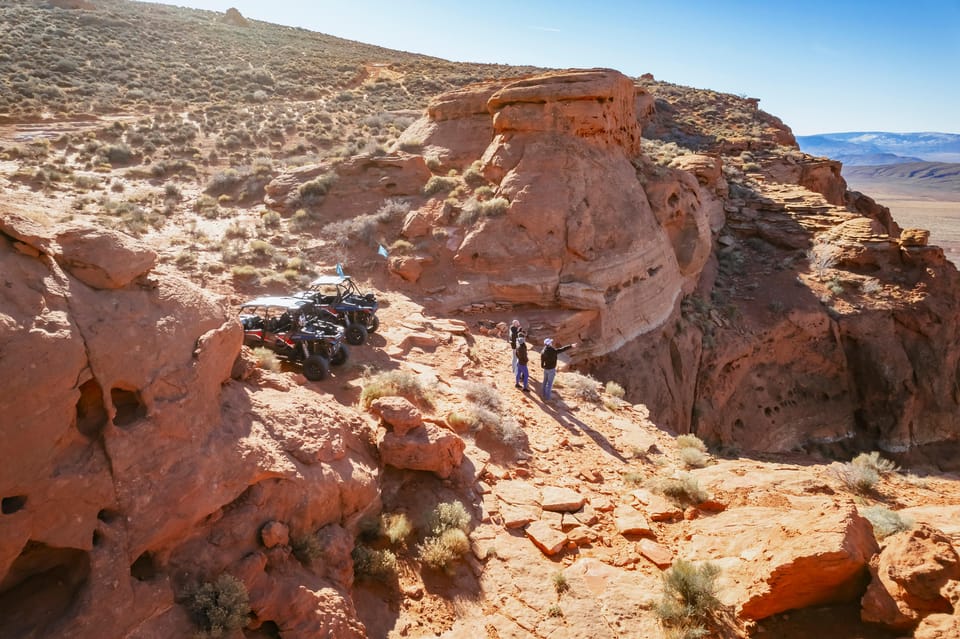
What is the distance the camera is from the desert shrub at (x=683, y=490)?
7.41 metres

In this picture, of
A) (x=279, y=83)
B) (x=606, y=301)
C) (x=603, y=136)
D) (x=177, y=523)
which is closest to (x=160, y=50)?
(x=279, y=83)

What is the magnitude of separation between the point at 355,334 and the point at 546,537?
632 centimetres

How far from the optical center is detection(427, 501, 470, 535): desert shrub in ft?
20.7

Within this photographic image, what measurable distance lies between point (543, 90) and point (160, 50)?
37766 millimetres

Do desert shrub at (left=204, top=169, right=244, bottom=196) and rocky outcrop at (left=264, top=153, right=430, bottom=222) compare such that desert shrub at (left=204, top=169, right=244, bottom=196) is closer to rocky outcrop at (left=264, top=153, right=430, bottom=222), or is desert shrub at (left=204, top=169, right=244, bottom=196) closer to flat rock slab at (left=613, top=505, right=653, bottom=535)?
rocky outcrop at (left=264, top=153, right=430, bottom=222)

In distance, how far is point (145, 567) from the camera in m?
4.39

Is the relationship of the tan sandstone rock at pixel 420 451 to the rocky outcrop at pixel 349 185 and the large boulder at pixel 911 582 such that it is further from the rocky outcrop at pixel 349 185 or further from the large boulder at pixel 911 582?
the rocky outcrop at pixel 349 185

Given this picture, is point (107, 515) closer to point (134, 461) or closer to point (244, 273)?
point (134, 461)

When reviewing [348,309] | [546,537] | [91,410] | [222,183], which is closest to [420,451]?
[546,537]

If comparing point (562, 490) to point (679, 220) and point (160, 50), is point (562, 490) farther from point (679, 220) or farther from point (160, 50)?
point (160, 50)

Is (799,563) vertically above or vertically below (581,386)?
above

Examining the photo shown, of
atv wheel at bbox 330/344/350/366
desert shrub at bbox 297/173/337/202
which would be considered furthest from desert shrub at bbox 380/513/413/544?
desert shrub at bbox 297/173/337/202

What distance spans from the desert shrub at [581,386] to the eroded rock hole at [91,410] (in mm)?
8545

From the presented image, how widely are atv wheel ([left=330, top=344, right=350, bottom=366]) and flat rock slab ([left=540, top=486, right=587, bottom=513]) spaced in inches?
181
